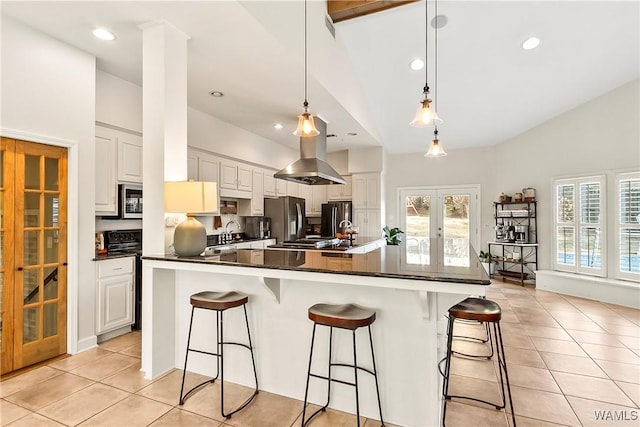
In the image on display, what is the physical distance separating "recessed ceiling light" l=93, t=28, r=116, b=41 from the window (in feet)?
21.6

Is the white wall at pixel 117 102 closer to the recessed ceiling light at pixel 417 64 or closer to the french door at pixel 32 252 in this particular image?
the french door at pixel 32 252

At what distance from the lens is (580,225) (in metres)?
5.32

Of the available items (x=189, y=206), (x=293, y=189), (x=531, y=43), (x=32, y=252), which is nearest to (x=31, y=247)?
(x=32, y=252)

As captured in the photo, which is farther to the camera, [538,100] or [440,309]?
[538,100]

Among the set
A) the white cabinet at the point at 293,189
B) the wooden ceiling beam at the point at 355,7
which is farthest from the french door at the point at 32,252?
the white cabinet at the point at 293,189

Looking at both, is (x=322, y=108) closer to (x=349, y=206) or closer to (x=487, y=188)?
(x=349, y=206)

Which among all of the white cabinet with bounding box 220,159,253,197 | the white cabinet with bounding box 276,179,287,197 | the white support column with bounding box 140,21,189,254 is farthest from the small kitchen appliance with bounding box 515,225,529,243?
the white support column with bounding box 140,21,189,254

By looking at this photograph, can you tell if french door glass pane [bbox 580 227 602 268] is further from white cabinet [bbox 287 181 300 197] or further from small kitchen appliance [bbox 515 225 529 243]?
white cabinet [bbox 287 181 300 197]

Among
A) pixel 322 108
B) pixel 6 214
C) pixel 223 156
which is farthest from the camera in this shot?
pixel 223 156

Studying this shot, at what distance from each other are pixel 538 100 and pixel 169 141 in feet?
18.1

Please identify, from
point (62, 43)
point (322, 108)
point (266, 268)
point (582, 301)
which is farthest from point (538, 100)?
point (62, 43)

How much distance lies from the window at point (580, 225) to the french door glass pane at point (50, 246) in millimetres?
7047

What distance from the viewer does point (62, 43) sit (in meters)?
2.77

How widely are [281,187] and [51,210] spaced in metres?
3.84
